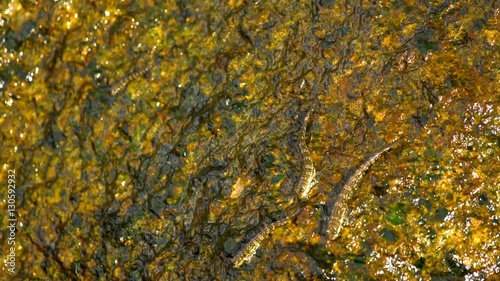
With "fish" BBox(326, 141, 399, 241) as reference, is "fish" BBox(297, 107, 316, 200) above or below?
above

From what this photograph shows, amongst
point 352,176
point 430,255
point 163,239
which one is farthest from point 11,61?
point 430,255

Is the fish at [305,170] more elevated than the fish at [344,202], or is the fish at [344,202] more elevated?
the fish at [305,170]

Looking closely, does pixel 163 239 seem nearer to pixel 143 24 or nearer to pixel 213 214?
pixel 213 214

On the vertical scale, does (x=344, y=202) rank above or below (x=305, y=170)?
below
